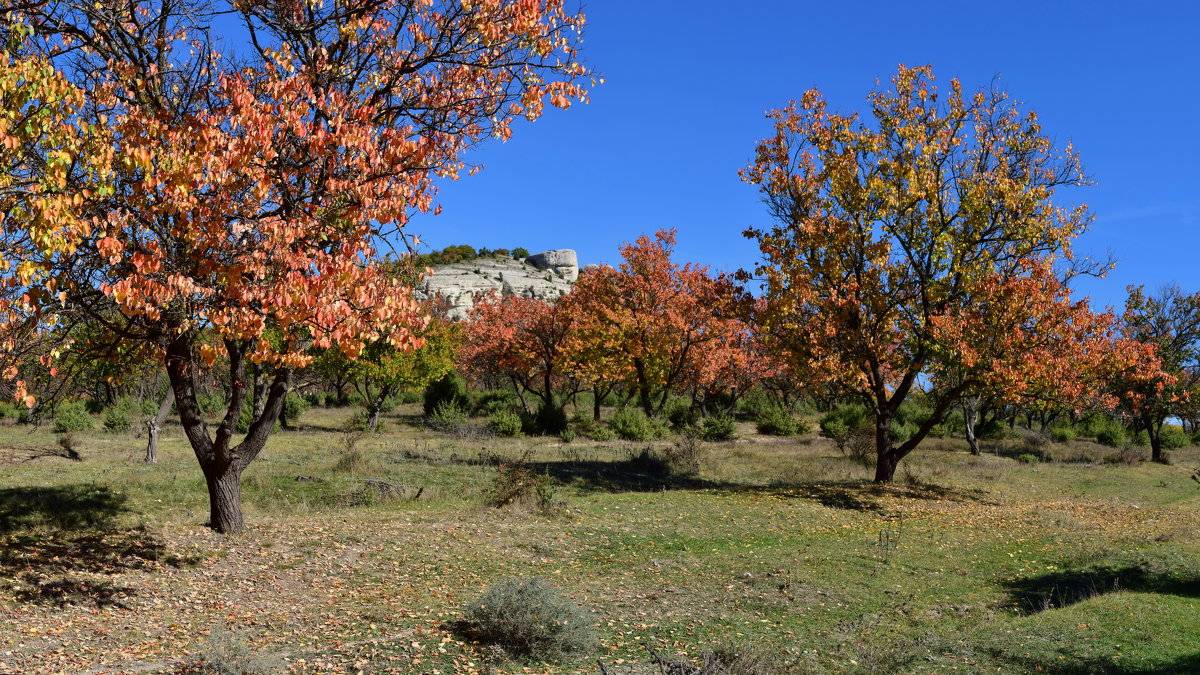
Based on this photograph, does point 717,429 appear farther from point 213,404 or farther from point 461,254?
point 461,254

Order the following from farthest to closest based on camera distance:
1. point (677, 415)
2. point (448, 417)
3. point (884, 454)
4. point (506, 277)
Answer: point (506, 277) → point (677, 415) → point (448, 417) → point (884, 454)

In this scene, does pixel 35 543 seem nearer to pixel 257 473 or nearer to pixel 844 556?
pixel 257 473

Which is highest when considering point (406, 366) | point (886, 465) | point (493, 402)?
point (406, 366)

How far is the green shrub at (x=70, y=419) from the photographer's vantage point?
3244 centimetres

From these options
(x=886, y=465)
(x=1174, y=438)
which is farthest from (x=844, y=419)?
(x=886, y=465)

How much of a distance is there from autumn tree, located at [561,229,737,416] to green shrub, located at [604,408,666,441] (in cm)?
142

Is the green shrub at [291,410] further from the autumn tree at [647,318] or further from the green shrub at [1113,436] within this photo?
the green shrub at [1113,436]

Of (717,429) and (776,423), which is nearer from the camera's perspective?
(717,429)

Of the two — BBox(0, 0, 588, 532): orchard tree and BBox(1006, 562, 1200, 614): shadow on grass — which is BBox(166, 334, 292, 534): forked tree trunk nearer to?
BBox(0, 0, 588, 532): orchard tree

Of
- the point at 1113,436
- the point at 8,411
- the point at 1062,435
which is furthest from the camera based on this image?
the point at 1062,435

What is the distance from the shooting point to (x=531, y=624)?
27.9ft

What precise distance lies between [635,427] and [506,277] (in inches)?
4361

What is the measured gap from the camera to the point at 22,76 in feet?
25.5

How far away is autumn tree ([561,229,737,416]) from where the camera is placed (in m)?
35.5
